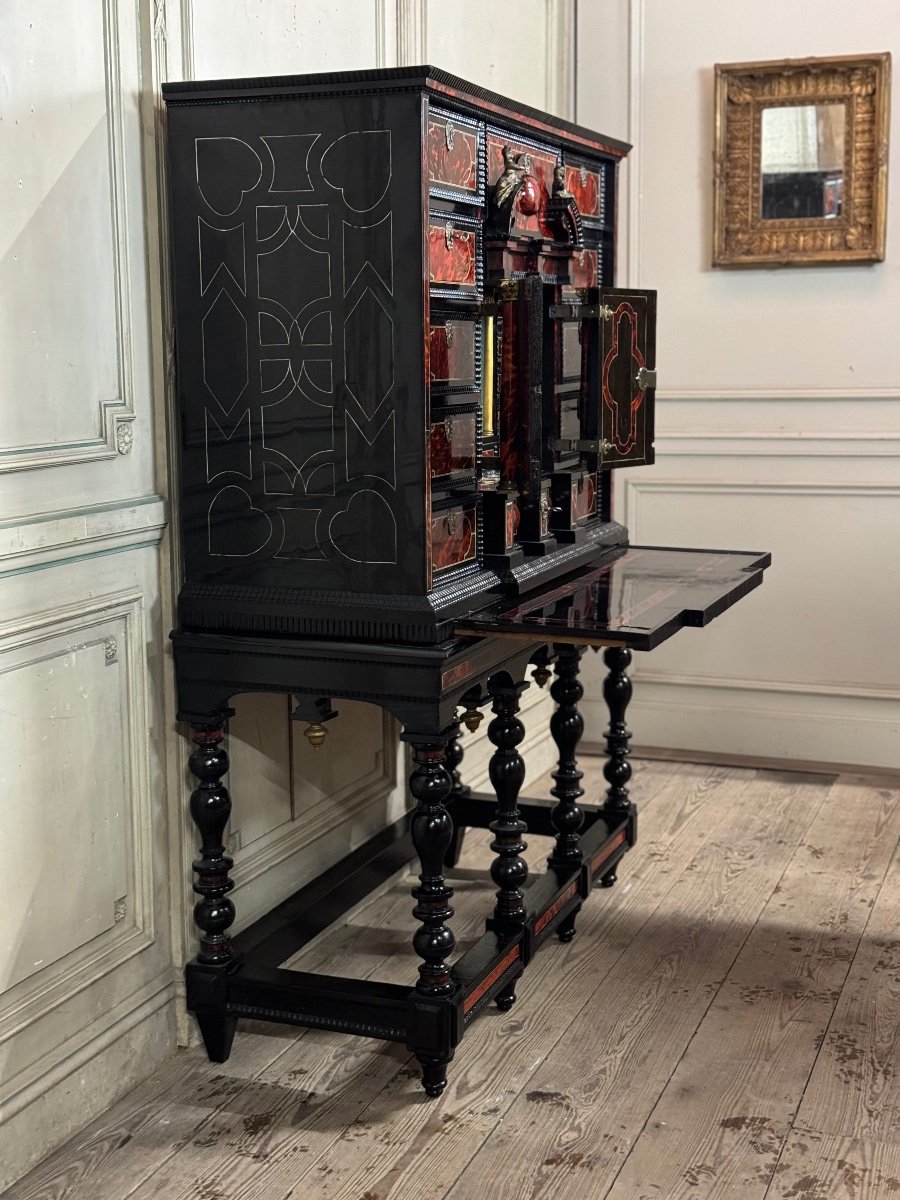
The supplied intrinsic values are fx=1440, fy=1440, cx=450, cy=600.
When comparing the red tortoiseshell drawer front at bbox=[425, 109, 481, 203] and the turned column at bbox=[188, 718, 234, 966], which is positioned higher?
the red tortoiseshell drawer front at bbox=[425, 109, 481, 203]

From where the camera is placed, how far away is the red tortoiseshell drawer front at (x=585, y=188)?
10.8ft

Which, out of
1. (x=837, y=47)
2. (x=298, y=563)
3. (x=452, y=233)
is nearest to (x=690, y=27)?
(x=837, y=47)

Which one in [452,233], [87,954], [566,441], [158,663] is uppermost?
[452,233]

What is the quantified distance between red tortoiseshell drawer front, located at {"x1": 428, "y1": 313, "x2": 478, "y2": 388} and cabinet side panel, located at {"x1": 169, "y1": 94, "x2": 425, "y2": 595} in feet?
0.30

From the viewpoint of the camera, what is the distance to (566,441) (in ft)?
10.2

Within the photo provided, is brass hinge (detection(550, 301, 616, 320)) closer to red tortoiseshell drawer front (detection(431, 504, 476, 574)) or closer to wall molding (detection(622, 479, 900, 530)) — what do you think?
red tortoiseshell drawer front (detection(431, 504, 476, 574))

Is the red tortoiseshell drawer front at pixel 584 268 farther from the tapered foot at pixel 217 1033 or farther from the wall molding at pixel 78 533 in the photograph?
the tapered foot at pixel 217 1033

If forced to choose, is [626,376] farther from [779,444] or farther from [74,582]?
[779,444]

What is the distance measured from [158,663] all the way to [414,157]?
1.06 meters

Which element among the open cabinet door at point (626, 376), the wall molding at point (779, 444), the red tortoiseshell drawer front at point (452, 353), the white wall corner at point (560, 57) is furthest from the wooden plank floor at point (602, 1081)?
the white wall corner at point (560, 57)

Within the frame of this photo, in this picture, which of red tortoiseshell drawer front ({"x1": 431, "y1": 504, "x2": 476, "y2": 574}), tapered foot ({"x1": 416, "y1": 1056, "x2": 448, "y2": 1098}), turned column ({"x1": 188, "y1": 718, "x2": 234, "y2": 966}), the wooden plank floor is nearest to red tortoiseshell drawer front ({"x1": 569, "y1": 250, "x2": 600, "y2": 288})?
red tortoiseshell drawer front ({"x1": 431, "y1": 504, "x2": 476, "y2": 574})

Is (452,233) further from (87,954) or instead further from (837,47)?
(837,47)

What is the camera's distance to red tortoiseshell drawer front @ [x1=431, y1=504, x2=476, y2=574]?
2656 mm

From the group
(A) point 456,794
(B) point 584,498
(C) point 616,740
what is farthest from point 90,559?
(C) point 616,740
